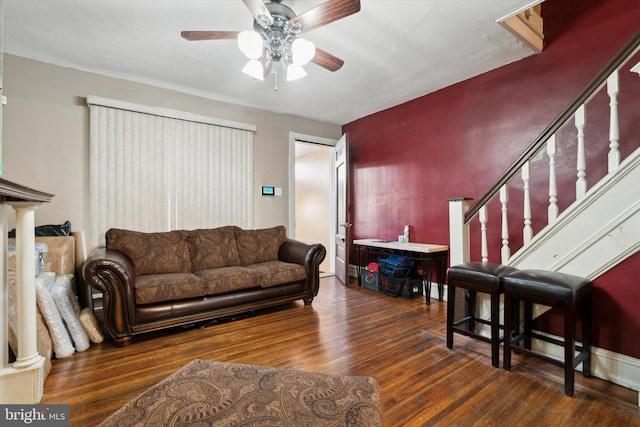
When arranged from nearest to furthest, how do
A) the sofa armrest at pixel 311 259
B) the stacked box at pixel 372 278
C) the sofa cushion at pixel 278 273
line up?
the sofa cushion at pixel 278 273 → the sofa armrest at pixel 311 259 → the stacked box at pixel 372 278

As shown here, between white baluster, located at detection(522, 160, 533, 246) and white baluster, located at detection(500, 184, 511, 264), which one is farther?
white baluster, located at detection(500, 184, 511, 264)

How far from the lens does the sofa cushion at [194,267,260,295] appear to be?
2797 millimetres

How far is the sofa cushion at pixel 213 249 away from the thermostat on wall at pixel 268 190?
947 mm

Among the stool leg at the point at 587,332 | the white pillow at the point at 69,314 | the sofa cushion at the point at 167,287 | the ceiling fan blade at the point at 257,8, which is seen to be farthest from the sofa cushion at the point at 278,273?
the stool leg at the point at 587,332

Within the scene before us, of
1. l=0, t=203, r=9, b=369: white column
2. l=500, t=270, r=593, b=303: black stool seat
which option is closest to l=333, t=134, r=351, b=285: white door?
l=500, t=270, r=593, b=303: black stool seat

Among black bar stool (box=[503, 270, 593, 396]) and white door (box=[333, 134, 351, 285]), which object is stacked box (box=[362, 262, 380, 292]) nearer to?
white door (box=[333, 134, 351, 285])

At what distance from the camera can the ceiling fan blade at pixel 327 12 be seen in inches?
66.3

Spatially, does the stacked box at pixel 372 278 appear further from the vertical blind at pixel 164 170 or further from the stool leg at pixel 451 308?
the vertical blind at pixel 164 170

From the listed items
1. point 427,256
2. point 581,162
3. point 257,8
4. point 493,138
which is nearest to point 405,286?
point 427,256

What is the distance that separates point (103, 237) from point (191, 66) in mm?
2133

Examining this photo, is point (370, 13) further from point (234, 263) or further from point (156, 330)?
point (156, 330)

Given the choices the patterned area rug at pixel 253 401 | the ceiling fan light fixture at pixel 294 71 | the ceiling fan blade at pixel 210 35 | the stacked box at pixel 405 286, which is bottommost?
the stacked box at pixel 405 286

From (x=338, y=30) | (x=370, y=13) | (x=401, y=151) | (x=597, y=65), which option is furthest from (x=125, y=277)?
(x=597, y=65)

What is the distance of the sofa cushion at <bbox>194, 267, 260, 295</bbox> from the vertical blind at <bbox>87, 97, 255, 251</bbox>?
106cm
